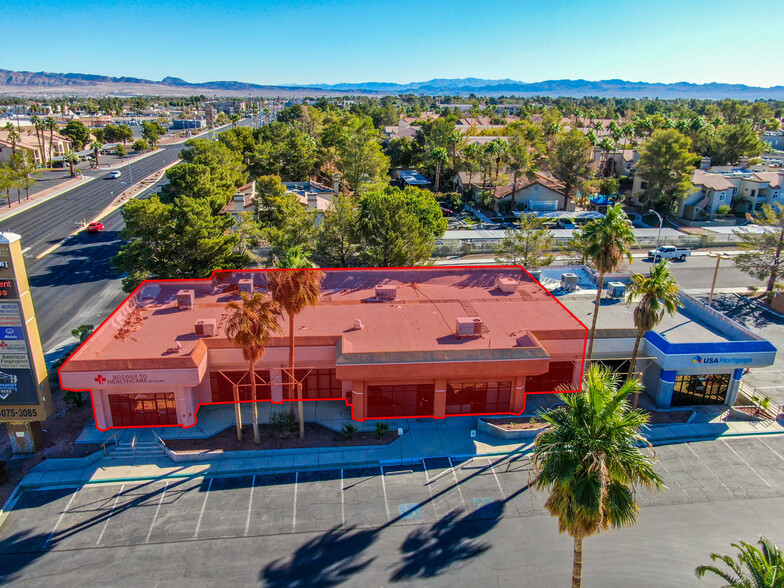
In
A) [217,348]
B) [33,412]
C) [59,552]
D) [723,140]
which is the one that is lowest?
[59,552]

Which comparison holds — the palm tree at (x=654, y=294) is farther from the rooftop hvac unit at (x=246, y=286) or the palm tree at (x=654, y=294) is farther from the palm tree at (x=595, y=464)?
the rooftop hvac unit at (x=246, y=286)

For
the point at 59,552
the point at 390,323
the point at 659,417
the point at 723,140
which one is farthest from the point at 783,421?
the point at 723,140

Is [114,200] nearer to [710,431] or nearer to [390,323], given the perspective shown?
[390,323]

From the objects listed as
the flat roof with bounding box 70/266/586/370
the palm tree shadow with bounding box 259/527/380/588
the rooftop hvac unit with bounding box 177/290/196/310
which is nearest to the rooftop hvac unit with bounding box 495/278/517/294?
the flat roof with bounding box 70/266/586/370

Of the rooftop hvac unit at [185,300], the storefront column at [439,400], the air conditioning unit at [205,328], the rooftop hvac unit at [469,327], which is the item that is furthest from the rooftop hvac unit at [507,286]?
the rooftop hvac unit at [185,300]

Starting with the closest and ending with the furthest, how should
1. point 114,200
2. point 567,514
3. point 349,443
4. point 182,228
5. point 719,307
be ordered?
1. point 567,514
2. point 349,443
3. point 182,228
4. point 719,307
5. point 114,200

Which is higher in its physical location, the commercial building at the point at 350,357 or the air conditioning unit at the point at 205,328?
the air conditioning unit at the point at 205,328
